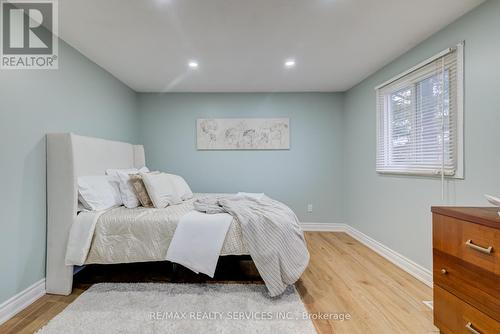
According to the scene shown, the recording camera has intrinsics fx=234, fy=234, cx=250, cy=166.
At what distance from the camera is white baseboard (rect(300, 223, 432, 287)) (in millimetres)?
2301

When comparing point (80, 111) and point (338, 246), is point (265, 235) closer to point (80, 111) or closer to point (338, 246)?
point (338, 246)

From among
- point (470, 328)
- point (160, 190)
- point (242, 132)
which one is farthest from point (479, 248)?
point (242, 132)

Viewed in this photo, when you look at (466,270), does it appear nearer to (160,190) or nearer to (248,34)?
(248,34)

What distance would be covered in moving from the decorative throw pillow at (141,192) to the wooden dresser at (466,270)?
253 cm

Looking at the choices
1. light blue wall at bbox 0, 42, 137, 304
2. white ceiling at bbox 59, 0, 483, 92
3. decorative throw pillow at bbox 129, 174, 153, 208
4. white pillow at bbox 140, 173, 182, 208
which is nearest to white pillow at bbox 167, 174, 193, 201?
white pillow at bbox 140, 173, 182, 208

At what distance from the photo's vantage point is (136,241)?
6.88ft

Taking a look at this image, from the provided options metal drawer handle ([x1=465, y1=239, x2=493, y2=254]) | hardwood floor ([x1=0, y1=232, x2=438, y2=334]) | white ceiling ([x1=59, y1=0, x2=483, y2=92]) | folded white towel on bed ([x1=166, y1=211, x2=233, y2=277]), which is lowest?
hardwood floor ([x1=0, y1=232, x2=438, y2=334])

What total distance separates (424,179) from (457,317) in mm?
1378

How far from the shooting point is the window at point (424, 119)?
2.03 metres

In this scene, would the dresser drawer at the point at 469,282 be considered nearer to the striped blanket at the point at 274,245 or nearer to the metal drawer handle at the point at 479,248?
the metal drawer handle at the point at 479,248

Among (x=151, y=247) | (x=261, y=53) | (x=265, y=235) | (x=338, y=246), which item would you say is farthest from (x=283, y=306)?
(x=261, y=53)

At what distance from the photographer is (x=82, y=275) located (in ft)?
7.83

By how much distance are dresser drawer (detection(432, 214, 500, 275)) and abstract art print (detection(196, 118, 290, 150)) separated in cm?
274

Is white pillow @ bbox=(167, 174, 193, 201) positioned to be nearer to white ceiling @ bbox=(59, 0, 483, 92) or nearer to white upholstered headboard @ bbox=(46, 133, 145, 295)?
white upholstered headboard @ bbox=(46, 133, 145, 295)
